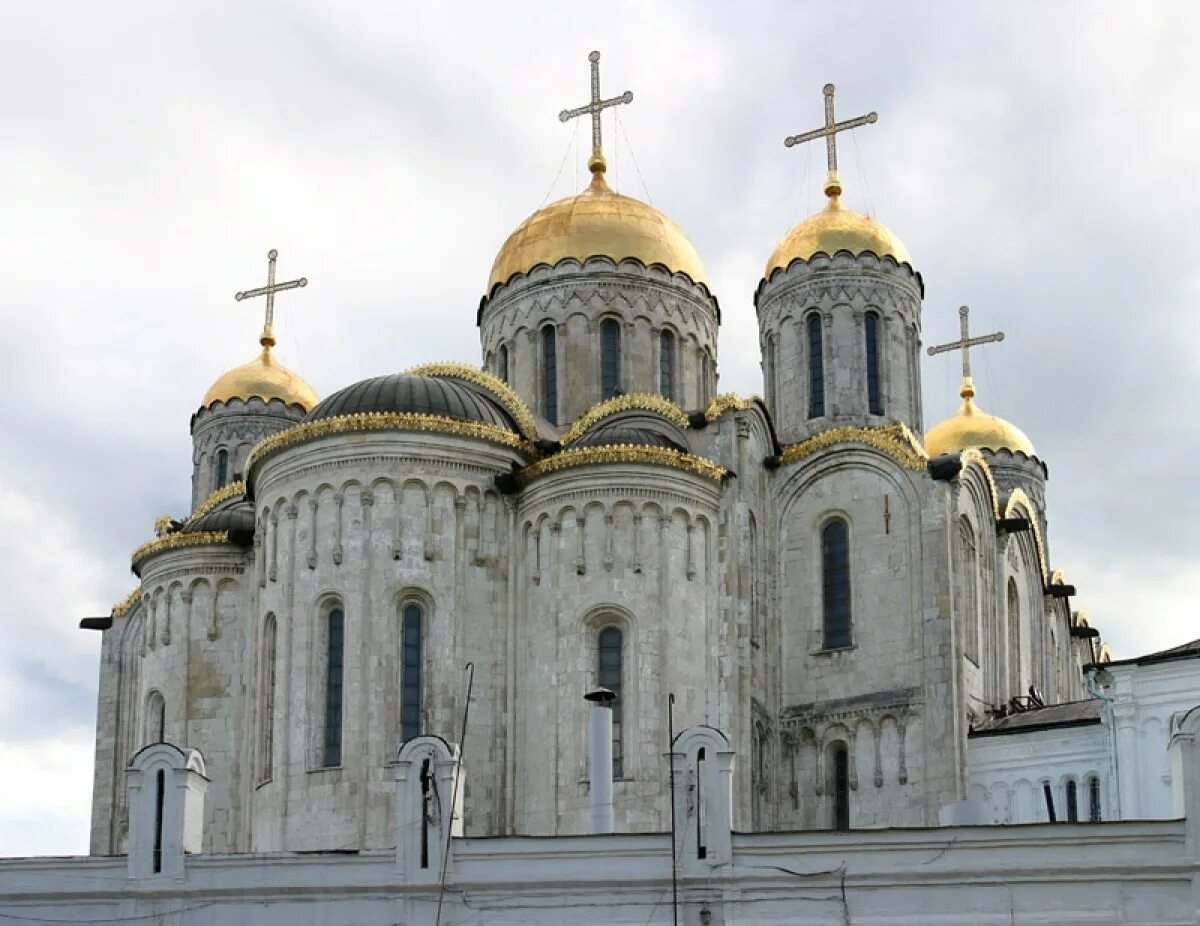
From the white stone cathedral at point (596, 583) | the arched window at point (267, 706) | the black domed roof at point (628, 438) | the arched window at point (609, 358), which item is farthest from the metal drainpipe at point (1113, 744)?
the arched window at point (267, 706)

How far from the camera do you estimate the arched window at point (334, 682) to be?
33.5m

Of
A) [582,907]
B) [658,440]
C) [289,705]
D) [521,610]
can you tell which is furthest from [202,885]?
[658,440]

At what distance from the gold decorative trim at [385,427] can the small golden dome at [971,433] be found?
69.0 feet

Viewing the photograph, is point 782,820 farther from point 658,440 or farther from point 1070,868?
point 1070,868

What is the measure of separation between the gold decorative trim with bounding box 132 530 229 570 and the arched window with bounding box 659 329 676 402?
9941mm

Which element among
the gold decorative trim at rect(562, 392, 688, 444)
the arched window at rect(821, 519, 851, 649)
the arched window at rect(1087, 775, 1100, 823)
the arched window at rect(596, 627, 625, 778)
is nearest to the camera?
the arched window at rect(596, 627, 625, 778)

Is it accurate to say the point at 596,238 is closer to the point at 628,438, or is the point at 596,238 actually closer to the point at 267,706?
the point at 628,438

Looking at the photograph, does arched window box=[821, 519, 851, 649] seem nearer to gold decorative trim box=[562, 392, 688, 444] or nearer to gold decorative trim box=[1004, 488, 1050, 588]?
gold decorative trim box=[562, 392, 688, 444]

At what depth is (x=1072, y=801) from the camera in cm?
3547

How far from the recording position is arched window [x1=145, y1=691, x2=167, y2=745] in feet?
123

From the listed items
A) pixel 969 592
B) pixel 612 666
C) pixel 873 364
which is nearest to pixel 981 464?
pixel 969 592

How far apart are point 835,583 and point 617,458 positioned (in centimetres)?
568

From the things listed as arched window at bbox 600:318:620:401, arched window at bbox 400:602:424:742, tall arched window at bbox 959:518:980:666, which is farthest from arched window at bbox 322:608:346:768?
tall arched window at bbox 959:518:980:666

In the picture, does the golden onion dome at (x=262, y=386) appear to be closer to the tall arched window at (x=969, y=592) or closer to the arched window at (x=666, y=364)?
the arched window at (x=666, y=364)
